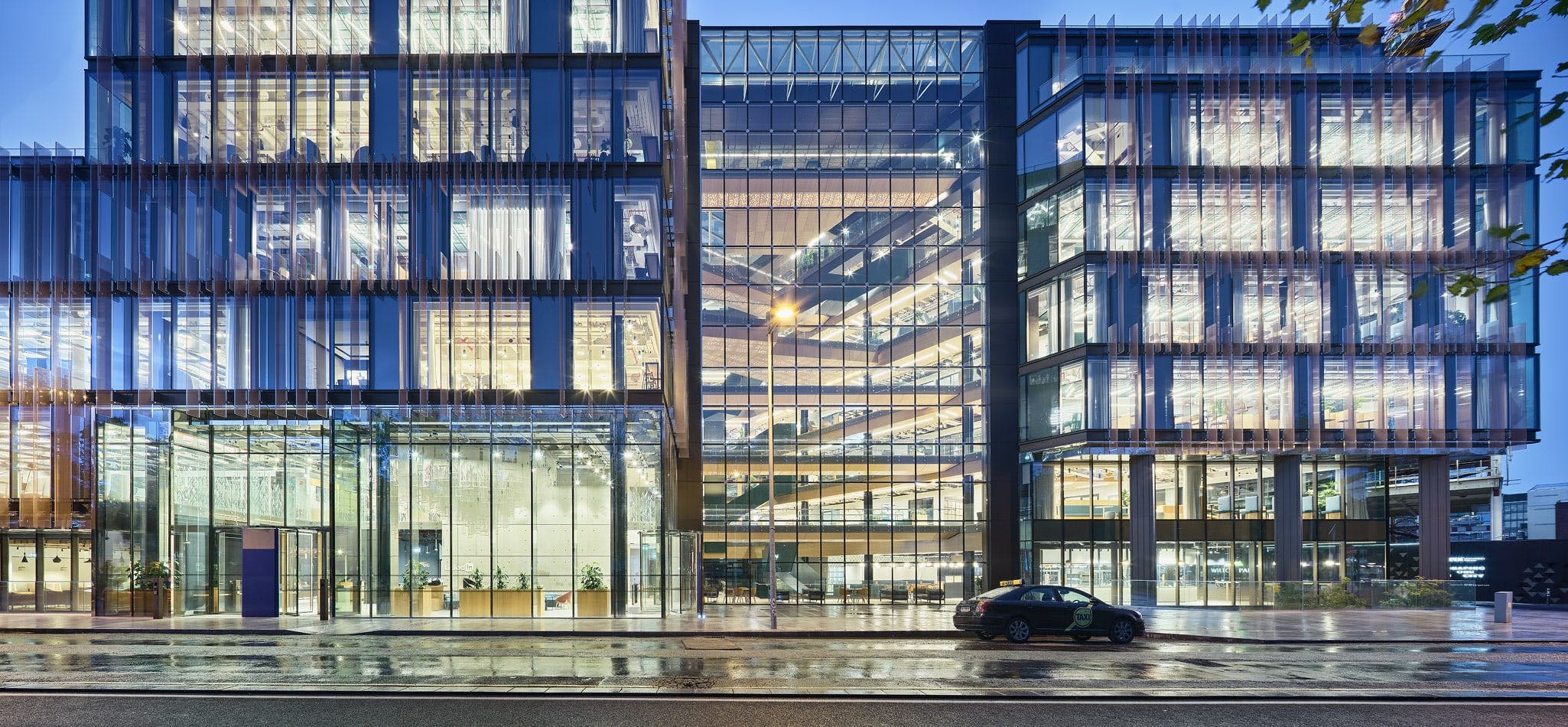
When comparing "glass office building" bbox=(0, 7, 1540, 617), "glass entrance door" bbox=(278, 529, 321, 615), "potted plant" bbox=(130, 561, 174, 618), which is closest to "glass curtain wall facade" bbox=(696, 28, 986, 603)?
"glass office building" bbox=(0, 7, 1540, 617)

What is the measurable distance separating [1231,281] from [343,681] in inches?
1442

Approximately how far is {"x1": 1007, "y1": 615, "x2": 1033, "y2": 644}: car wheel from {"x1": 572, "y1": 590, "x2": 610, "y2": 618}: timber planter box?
42.9ft

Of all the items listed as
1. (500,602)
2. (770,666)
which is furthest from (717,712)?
(500,602)

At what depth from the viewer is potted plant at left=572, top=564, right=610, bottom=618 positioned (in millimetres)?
30922

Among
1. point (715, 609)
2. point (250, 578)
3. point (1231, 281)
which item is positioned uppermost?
point (1231, 281)

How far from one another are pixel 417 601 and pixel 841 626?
12950 mm

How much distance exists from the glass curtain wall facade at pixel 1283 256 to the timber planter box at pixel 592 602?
780 inches

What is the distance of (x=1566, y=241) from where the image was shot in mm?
4344

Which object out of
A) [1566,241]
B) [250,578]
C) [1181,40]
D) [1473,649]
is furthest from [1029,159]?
[1566,241]

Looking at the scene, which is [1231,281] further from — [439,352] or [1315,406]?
[439,352]

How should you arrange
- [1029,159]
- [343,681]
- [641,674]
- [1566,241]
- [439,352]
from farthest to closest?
[1029,159]
[439,352]
[641,674]
[343,681]
[1566,241]

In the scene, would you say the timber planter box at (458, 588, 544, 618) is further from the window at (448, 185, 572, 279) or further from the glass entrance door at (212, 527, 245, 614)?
the window at (448, 185, 572, 279)

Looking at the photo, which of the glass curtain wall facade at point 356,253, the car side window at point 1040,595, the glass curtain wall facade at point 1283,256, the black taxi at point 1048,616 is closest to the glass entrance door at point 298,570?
the glass curtain wall facade at point 356,253

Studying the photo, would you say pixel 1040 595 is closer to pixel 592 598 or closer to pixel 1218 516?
pixel 592 598
